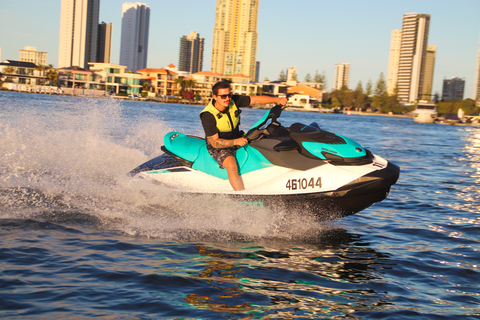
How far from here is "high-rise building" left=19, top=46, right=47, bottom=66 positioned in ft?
534

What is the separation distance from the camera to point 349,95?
481 feet

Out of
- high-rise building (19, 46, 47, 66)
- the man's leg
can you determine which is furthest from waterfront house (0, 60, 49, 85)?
the man's leg

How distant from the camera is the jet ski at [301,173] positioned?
4996 millimetres

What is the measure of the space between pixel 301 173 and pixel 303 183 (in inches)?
4.4

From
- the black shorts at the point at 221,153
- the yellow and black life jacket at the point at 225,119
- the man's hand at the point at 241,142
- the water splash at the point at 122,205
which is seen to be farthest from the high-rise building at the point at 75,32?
the man's hand at the point at 241,142

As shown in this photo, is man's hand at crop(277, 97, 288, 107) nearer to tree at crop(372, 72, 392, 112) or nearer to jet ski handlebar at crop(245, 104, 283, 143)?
jet ski handlebar at crop(245, 104, 283, 143)

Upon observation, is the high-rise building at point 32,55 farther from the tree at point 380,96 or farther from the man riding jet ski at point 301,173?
the man riding jet ski at point 301,173

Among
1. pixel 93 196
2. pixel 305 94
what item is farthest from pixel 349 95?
pixel 93 196

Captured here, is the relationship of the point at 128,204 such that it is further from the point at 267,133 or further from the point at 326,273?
the point at 326,273

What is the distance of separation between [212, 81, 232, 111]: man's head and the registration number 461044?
3.72 feet

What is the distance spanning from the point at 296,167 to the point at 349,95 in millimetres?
146347

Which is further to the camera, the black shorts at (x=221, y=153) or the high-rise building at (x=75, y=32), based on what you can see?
the high-rise building at (x=75, y=32)

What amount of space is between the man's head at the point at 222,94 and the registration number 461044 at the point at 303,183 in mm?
1134

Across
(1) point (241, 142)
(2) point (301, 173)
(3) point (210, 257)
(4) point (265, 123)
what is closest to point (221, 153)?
(1) point (241, 142)
